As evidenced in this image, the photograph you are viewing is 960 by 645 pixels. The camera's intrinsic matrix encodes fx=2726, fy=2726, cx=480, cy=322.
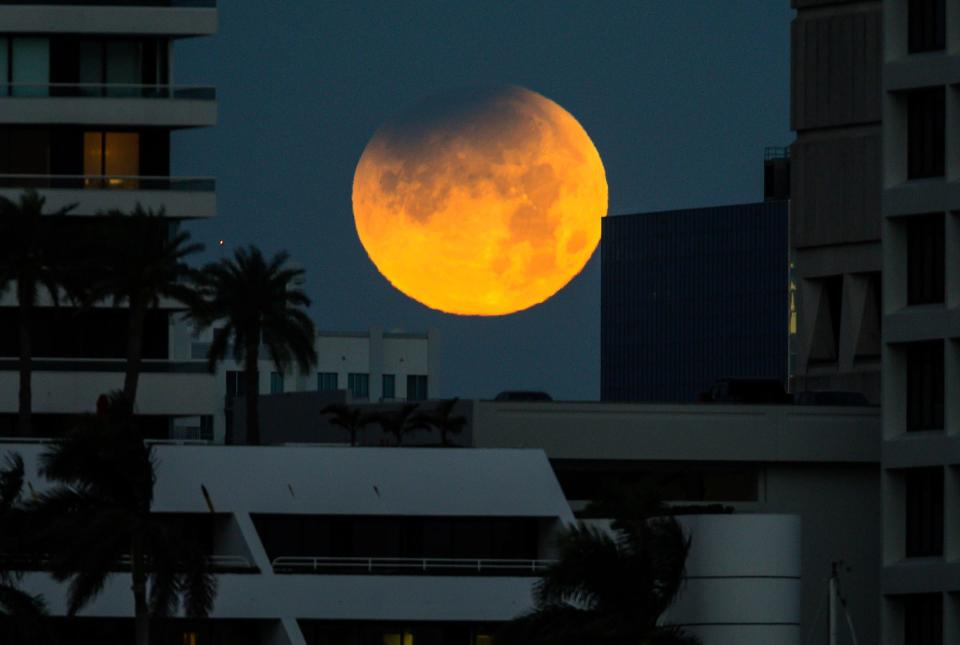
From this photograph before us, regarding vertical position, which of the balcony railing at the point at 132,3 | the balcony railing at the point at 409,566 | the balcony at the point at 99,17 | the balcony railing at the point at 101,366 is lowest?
the balcony railing at the point at 409,566

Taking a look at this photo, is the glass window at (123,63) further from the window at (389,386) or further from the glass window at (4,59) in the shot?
the window at (389,386)

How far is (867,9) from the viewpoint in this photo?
5413 inches

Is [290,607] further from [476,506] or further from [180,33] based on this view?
[180,33]

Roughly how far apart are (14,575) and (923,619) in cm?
3150

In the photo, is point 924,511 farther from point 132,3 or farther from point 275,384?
point 275,384

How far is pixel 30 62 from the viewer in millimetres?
102000

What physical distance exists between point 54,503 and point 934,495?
32271 mm

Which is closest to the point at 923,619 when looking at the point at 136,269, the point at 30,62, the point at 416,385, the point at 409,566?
the point at 409,566

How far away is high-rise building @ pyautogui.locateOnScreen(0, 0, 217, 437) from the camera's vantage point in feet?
331

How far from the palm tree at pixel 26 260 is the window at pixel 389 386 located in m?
98.1

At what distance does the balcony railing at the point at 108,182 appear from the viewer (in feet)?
331

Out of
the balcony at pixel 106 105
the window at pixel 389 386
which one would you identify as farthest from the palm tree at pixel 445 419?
the window at pixel 389 386

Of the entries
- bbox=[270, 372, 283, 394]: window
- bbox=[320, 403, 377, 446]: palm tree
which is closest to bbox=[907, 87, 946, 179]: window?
bbox=[320, 403, 377, 446]: palm tree

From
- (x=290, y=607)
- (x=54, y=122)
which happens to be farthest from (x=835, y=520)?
(x=54, y=122)
